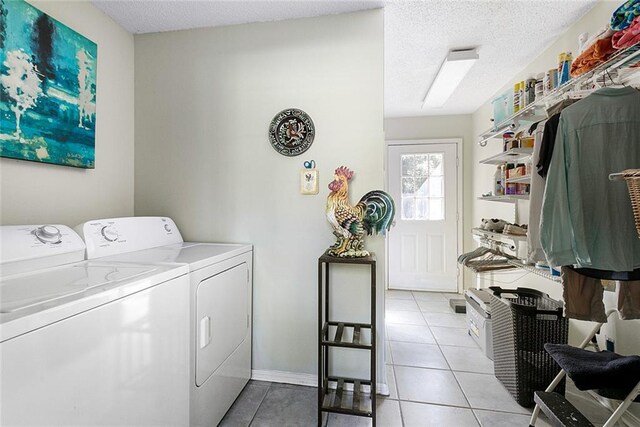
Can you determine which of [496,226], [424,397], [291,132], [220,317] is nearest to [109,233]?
[220,317]

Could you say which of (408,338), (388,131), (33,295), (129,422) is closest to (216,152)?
(33,295)

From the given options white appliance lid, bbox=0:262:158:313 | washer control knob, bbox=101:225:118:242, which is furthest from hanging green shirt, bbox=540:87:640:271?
washer control knob, bbox=101:225:118:242

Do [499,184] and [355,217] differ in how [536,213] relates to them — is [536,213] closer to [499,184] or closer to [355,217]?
[355,217]

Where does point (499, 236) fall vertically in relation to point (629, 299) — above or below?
above

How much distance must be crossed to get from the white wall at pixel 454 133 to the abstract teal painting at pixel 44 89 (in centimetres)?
346

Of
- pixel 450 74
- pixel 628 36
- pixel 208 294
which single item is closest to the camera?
pixel 628 36

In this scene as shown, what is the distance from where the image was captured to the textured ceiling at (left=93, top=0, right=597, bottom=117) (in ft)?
6.11

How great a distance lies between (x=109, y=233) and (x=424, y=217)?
3.67 meters

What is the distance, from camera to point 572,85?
1.50m

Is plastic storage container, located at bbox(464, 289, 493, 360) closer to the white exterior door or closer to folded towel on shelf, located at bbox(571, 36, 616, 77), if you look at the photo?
the white exterior door

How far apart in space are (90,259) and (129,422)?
807mm

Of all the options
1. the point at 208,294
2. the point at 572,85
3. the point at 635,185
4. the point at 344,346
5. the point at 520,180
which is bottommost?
the point at 344,346

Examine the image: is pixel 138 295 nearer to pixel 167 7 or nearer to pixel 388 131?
pixel 167 7

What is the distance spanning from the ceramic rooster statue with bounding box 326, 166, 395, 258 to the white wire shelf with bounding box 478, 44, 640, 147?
3.59ft
